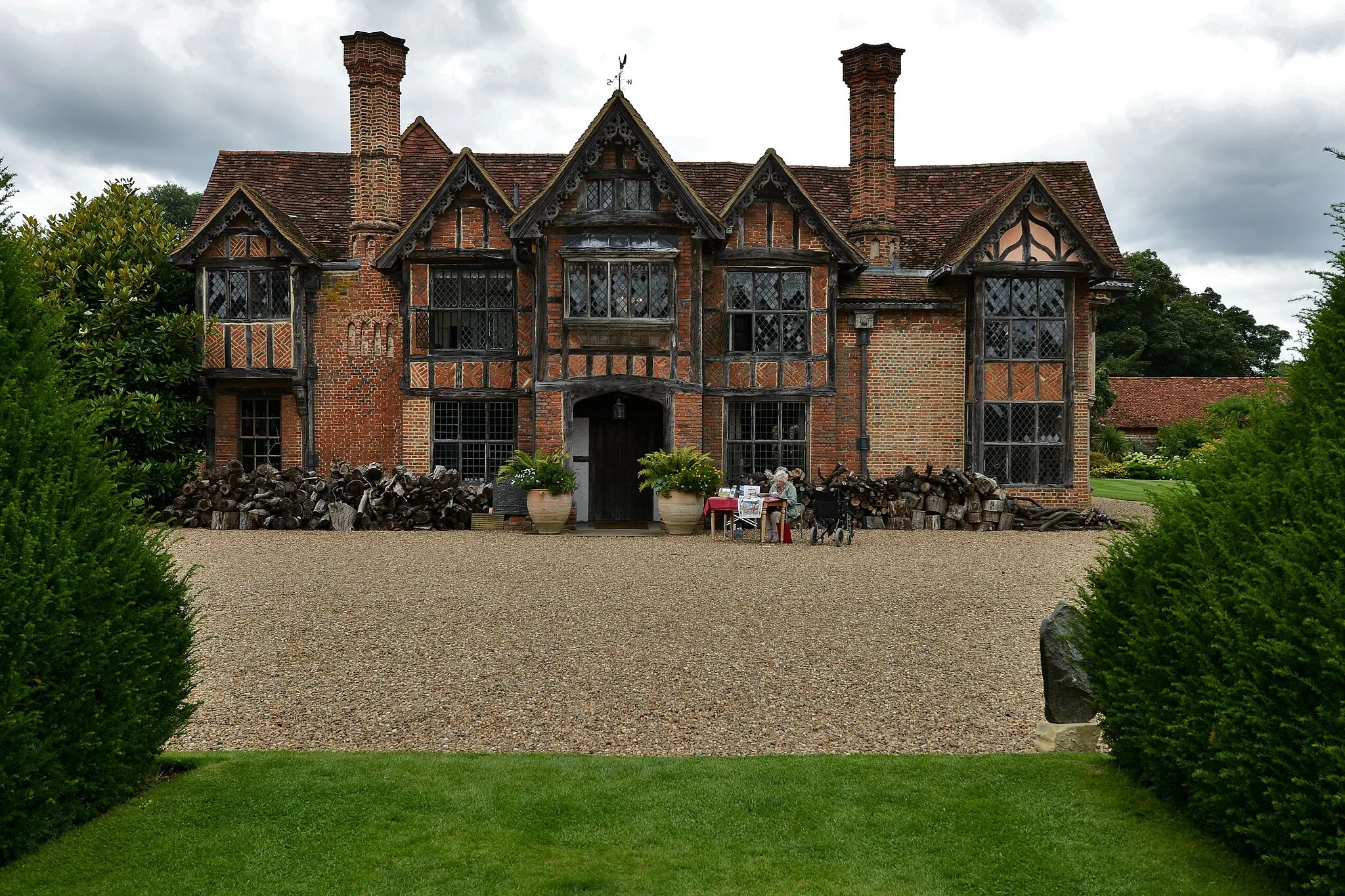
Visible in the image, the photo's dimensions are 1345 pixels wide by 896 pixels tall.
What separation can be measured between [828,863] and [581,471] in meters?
16.6

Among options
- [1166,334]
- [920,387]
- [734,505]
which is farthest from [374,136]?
[1166,334]

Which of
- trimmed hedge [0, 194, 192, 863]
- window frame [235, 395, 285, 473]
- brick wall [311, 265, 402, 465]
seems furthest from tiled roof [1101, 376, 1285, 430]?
trimmed hedge [0, 194, 192, 863]

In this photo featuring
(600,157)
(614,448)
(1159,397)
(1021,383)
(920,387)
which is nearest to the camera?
(600,157)

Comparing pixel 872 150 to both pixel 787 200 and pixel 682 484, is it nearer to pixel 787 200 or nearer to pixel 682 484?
pixel 787 200

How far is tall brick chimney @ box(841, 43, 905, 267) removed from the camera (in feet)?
66.0

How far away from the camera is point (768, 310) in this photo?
64.4ft

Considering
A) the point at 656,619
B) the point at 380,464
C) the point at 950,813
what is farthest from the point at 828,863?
the point at 380,464

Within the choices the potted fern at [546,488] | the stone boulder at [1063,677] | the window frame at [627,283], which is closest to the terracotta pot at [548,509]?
the potted fern at [546,488]

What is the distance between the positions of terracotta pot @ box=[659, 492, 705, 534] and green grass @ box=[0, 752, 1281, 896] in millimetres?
12422

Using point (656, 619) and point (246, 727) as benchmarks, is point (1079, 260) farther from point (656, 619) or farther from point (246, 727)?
point (246, 727)

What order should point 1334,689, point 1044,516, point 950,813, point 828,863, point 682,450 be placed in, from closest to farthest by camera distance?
1. point 1334,689
2. point 828,863
3. point 950,813
4. point 682,450
5. point 1044,516

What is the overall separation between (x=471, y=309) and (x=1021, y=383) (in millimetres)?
11482

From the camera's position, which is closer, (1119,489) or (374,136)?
(374,136)

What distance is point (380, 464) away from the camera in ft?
65.8
